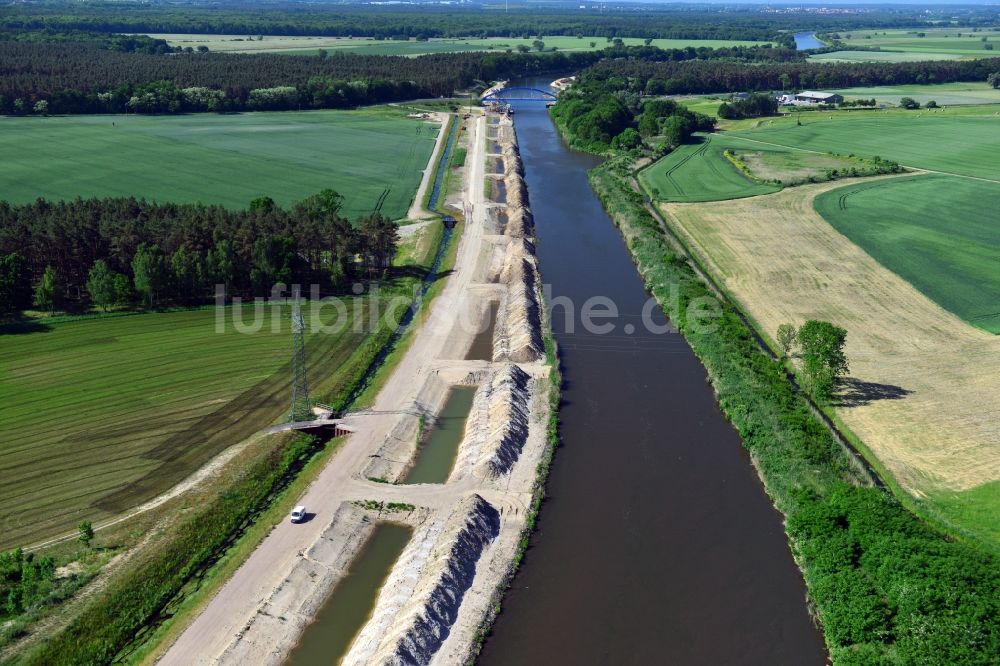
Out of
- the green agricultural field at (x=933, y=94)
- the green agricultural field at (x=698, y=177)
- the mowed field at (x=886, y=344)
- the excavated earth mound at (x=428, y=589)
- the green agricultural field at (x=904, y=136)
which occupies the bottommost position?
the excavated earth mound at (x=428, y=589)

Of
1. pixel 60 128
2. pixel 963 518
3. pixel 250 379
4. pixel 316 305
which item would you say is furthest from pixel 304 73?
pixel 963 518

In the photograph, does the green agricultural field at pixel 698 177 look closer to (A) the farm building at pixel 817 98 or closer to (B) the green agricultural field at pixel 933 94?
(A) the farm building at pixel 817 98

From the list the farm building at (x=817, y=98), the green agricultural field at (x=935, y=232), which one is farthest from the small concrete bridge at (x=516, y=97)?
the green agricultural field at (x=935, y=232)

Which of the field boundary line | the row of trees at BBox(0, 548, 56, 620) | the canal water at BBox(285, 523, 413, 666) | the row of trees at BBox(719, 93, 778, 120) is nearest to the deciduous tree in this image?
the canal water at BBox(285, 523, 413, 666)

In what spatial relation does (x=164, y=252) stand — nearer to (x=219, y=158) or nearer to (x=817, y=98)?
(x=219, y=158)

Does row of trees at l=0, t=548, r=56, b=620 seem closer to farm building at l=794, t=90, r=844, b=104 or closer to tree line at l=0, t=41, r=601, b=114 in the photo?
tree line at l=0, t=41, r=601, b=114

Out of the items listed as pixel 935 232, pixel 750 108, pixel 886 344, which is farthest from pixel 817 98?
pixel 886 344
